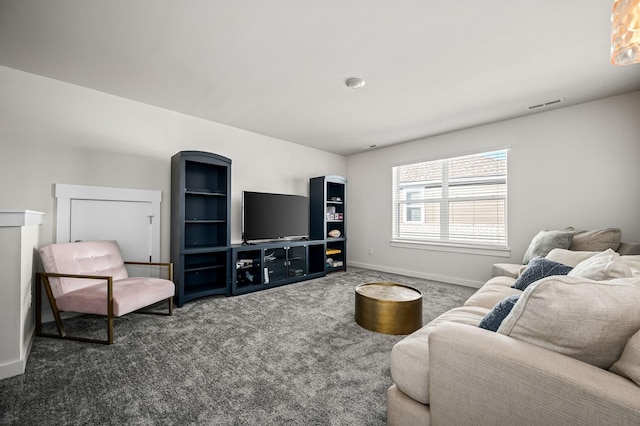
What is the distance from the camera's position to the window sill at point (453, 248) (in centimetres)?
384

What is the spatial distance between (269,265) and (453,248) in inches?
118

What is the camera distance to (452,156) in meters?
4.31

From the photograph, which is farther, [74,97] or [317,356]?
[74,97]

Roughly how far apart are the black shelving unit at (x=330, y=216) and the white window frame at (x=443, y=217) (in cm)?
101

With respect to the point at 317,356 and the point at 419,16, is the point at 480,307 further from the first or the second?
the point at 419,16

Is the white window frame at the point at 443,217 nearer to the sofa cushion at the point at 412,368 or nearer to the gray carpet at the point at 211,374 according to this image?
the gray carpet at the point at 211,374

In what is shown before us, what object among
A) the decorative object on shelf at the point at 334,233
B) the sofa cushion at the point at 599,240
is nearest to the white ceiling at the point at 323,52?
the sofa cushion at the point at 599,240

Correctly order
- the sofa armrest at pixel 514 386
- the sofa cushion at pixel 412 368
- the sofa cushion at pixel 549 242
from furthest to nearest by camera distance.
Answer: the sofa cushion at pixel 549 242 < the sofa cushion at pixel 412 368 < the sofa armrest at pixel 514 386

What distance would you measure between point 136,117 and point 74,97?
568 mm

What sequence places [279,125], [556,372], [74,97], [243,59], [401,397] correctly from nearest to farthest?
[556,372] → [401,397] → [243,59] → [74,97] → [279,125]

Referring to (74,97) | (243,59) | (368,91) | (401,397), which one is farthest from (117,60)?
(401,397)

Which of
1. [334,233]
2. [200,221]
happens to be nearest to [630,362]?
[200,221]

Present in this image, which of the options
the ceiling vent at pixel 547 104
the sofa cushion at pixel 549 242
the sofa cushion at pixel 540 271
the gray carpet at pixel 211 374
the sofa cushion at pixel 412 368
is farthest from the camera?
the ceiling vent at pixel 547 104

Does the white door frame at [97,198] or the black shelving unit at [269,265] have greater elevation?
the white door frame at [97,198]
